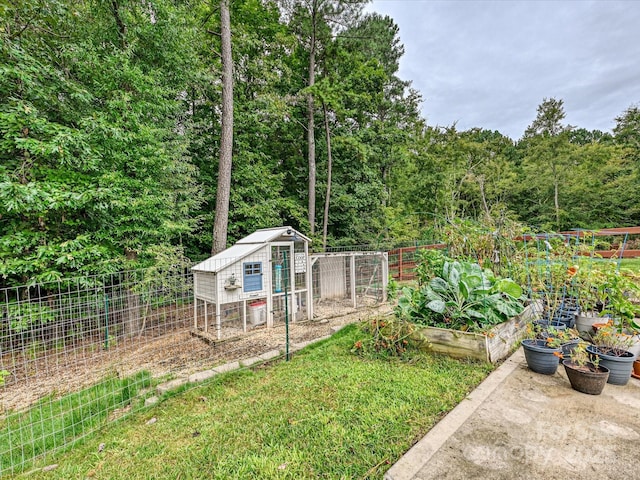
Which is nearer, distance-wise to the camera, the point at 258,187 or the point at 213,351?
the point at 213,351

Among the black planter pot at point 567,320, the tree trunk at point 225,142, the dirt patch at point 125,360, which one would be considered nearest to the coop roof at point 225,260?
the dirt patch at point 125,360

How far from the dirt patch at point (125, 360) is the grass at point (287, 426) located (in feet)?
3.33

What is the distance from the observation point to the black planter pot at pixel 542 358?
8.42ft

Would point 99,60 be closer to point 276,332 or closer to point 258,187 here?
point 258,187

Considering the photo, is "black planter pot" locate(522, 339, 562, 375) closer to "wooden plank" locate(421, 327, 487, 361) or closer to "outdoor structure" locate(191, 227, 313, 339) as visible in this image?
"wooden plank" locate(421, 327, 487, 361)

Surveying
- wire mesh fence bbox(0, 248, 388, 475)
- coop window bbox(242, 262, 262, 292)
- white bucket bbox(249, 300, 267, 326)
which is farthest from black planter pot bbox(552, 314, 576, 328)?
white bucket bbox(249, 300, 267, 326)

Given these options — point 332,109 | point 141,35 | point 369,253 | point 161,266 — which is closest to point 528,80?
point 332,109

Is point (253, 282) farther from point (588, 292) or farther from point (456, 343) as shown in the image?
point (588, 292)

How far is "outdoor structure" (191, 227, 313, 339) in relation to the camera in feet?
14.8

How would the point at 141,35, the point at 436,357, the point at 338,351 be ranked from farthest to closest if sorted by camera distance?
the point at 141,35
the point at 338,351
the point at 436,357

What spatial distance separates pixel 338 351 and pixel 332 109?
8960 millimetres

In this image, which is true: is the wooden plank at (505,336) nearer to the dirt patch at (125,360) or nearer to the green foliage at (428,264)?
the green foliage at (428,264)

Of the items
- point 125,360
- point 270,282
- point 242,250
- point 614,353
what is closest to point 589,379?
point 614,353

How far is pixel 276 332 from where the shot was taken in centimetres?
487
